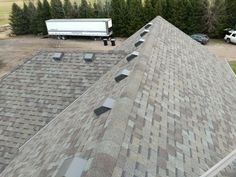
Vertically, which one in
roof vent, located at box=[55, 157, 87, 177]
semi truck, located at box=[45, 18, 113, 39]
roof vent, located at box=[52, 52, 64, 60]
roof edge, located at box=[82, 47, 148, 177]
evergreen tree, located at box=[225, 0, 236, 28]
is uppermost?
roof edge, located at box=[82, 47, 148, 177]

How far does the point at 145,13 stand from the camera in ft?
131

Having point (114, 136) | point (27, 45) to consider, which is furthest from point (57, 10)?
point (114, 136)

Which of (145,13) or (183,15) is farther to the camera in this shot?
(145,13)

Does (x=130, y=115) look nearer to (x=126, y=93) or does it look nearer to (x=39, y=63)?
(x=126, y=93)

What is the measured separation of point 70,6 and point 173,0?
16.8 metres

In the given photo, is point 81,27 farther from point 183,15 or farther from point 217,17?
point 217,17

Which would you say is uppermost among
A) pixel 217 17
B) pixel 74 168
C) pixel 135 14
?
pixel 74 168

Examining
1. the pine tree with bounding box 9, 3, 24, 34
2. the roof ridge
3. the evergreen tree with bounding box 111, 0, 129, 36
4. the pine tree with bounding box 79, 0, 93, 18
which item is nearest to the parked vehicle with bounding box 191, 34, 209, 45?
the evergreen tree with bounding box 111, 0, 129, 36

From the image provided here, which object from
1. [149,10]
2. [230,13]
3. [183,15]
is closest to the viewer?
[230,13]

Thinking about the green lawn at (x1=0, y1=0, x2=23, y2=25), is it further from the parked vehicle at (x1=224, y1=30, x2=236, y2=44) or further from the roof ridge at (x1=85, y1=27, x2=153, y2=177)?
the roof ridge at (x1=85, y1=27, x2=153, y2=177)

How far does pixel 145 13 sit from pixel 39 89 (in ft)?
96.5

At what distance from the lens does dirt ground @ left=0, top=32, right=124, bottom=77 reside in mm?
36625

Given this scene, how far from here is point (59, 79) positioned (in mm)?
14172

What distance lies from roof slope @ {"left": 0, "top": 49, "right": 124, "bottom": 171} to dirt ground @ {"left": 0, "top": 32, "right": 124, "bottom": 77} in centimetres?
2065
